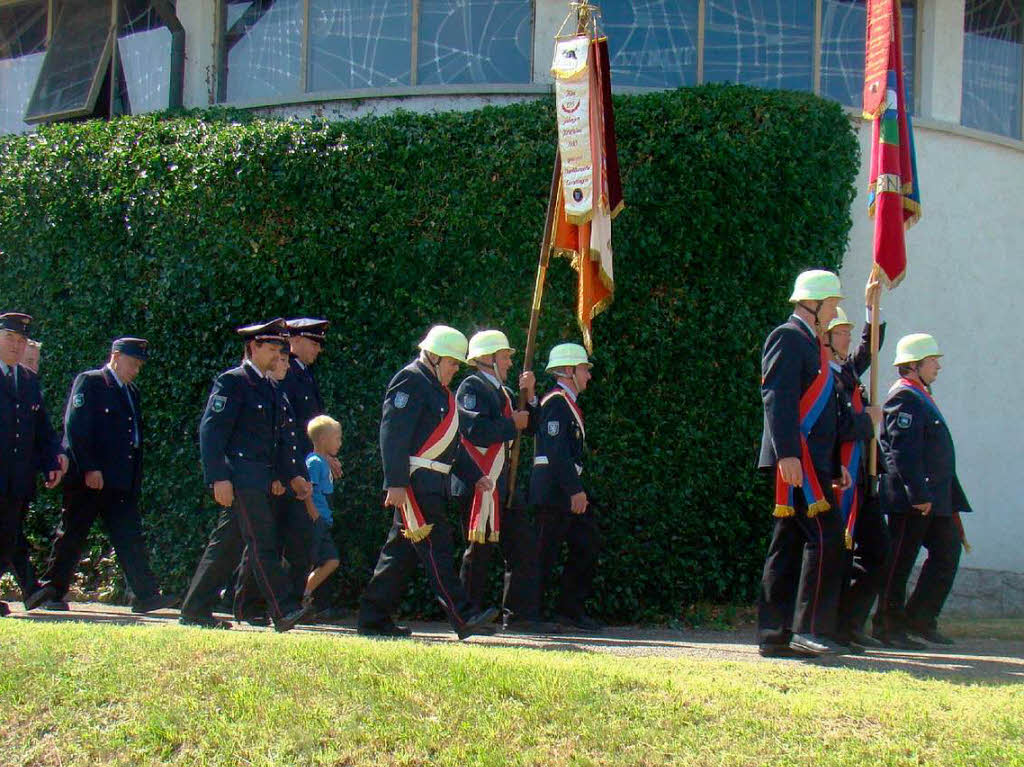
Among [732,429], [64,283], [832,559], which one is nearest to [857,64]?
[732,429]

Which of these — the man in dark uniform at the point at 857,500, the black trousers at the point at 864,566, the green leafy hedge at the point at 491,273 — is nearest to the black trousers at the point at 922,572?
the man in dark uniform at the point at 857,500

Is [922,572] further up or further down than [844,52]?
further down

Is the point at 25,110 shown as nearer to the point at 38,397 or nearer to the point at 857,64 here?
the point at 38,397

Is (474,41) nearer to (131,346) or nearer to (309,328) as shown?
(309,328)

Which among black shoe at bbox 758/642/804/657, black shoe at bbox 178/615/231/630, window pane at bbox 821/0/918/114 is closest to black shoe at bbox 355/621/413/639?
black shoe at bbox 178/615/231/630

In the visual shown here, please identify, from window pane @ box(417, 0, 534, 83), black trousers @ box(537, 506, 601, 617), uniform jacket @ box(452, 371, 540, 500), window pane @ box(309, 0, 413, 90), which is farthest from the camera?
window pane @ box(309, 0, 413, 90)

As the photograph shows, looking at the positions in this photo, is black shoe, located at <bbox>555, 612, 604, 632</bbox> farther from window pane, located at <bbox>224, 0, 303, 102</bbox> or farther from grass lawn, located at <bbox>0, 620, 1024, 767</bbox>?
window pane, located at <bbox>224, 0, 303, 102</bbox>

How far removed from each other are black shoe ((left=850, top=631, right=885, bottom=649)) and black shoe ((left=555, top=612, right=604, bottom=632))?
1966 millimetres

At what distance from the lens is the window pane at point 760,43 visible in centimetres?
1197

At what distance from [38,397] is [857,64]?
784 centimetres

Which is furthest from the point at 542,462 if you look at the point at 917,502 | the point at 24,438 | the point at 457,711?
the point at 24,438

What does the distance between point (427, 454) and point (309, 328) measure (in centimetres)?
188

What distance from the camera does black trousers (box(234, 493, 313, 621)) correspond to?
9031mm

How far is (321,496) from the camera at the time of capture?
982 cm
